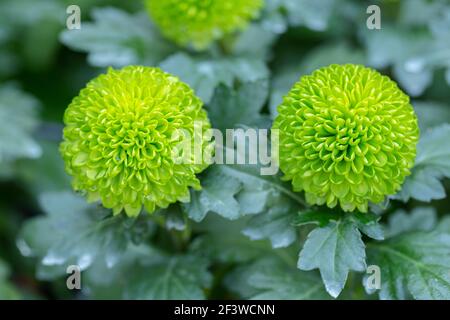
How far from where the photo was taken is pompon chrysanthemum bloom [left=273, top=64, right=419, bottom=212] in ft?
4.70

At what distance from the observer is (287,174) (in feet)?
5.00

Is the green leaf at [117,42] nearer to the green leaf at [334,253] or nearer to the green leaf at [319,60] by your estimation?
the green leaf at [319,60]

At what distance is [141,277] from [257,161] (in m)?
0.49

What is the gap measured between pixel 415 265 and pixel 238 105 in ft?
1.90

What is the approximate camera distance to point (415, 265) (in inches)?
62.9

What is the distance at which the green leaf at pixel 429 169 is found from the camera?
5.34 feet

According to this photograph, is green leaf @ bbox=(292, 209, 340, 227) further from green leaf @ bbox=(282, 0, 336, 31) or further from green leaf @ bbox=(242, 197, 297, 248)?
green leaf @ bbox=(282, 0, 336, 31)

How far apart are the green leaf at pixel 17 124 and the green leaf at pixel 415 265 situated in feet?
4.11

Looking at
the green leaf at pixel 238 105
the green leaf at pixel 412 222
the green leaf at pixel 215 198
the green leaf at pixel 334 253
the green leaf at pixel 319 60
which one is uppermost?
the green leaf at pixel 319 60

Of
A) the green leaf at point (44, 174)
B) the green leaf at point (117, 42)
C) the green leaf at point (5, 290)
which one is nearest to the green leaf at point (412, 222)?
the green leaf at point (117, 42)

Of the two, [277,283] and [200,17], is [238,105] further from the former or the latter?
[277,283]

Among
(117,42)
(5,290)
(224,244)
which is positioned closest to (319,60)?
(117,42)

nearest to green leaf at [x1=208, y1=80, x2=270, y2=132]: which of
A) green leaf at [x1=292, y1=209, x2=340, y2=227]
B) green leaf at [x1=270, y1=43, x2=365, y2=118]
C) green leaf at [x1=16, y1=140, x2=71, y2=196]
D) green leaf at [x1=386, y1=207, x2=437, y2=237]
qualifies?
green leaf at [x1=292, y1=209, x2=340, y2=227]

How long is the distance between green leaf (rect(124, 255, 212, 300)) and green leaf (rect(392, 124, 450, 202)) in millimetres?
555
